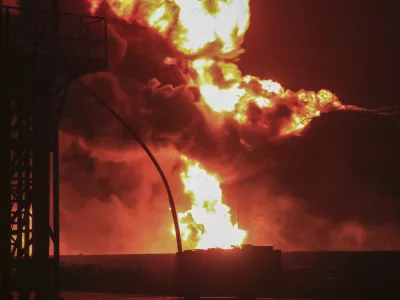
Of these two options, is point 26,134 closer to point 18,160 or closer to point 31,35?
point 18,160

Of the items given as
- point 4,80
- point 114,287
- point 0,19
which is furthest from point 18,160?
point 114,287

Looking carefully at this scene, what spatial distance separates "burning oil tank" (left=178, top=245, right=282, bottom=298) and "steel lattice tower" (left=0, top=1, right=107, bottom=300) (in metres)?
15.1

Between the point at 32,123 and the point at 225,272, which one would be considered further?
the point at 225,272

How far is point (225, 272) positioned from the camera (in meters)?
56.0

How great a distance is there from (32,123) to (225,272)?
2096 centimetres

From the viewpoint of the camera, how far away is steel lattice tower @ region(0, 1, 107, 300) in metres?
39.7

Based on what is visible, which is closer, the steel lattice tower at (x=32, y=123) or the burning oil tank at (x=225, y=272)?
the steel lattice tower at (x=32, y=123)

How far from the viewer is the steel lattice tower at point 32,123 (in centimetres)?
3972

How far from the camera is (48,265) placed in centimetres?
4012

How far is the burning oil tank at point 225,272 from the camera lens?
2154 inches

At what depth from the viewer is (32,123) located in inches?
1602

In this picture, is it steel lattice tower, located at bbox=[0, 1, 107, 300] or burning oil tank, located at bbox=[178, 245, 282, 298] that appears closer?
steel lattice tower, located at bbox=[0, 1, 107, 300]

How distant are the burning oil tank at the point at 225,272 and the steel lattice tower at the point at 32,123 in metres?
15.1

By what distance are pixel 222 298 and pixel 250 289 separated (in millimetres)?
7983
